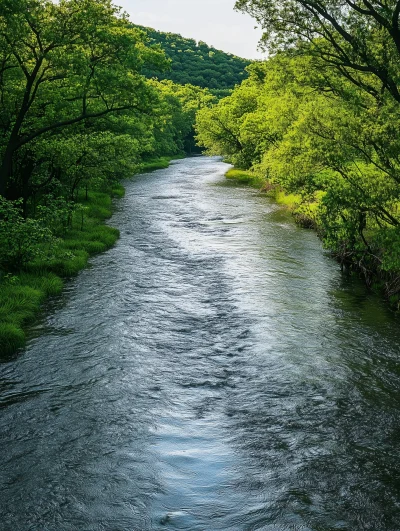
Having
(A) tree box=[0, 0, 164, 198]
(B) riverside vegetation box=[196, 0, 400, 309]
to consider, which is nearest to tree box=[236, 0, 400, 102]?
(B) riverside vegetation box=[196, 0, 400, 309]

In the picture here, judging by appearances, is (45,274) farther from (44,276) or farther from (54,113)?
(54,113)

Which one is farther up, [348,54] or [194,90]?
[194,90]

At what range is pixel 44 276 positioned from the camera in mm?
20688

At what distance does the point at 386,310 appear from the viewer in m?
18.8

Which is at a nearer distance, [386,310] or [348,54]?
[348,54]

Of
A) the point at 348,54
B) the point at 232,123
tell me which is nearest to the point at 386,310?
the point at 348,54

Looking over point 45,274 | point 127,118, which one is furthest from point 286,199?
point 45,274

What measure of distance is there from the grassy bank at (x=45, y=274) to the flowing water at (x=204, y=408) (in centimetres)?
63

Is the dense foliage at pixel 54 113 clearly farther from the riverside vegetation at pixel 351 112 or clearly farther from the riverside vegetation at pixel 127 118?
the riverside vegetation at pixel 351 112

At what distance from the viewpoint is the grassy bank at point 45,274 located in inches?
622

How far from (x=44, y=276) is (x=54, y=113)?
324 inches

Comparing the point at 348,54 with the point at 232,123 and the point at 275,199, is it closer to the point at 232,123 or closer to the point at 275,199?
the point at 275,199

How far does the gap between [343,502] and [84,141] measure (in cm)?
2169

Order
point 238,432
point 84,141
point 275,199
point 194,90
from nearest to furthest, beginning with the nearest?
1. point 238,432
2. point 84,141
3. point 275,199
4. point 194,90
